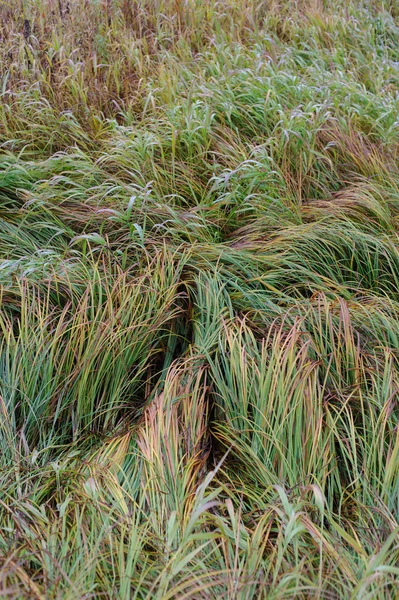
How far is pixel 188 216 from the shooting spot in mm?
2631

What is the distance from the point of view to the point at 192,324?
2.29 meters

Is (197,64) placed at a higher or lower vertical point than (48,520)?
higher

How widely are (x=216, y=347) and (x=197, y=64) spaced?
2351 mm

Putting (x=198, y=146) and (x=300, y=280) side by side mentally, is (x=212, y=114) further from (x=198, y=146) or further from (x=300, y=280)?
(x=300, y=280)

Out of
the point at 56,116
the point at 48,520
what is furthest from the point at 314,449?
the point at 56,116

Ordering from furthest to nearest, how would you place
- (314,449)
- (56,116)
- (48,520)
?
(56,116) < (314,449) < (48,520)

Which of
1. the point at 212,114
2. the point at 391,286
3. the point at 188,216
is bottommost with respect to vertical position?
the point at 391,286

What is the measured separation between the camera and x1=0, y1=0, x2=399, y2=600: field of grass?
57.0 inches

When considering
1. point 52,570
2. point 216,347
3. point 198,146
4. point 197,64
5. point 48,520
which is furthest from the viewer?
point 197,64

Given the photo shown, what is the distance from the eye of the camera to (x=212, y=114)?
318cm

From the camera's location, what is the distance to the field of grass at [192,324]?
145cm

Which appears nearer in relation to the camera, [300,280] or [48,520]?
[48,520]

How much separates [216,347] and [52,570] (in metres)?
0.96

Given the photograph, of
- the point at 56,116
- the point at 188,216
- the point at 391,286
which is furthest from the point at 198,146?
the point at 391,286
